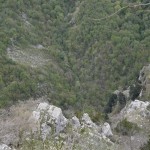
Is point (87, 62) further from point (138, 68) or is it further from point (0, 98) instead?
point (0, 98)

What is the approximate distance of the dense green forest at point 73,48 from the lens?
103562mm

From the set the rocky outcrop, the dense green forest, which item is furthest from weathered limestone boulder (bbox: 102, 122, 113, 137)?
the dense green forest

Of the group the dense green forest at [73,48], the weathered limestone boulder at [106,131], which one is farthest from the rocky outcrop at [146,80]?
the weathered limestone boulder at [106,131]

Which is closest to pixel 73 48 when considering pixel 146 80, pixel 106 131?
pixel 146 80

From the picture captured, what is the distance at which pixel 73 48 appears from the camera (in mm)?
124500

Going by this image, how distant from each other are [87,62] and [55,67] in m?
7.67

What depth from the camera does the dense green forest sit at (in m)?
104

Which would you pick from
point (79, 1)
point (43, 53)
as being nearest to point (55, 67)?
point (43, 53)

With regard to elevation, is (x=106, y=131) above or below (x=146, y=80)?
above

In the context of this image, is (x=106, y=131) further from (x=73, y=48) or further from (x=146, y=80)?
(x=73, y=48)

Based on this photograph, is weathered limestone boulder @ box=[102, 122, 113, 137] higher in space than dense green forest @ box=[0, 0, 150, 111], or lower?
higher

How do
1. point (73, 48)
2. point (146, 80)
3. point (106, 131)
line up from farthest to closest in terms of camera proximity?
point (73, 48) < point (146, 80) < point (106, 131)

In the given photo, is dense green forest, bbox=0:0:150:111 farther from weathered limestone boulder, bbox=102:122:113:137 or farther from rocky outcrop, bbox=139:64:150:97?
weathered limestone boulder, bbox=102:122:113:137

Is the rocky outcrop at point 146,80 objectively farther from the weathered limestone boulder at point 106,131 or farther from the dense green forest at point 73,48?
the weathered limestone boulder at point 106,131
